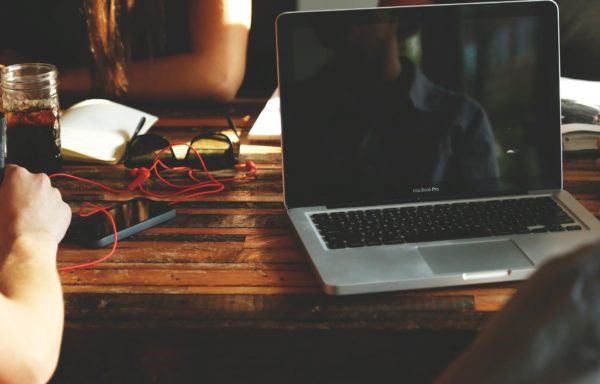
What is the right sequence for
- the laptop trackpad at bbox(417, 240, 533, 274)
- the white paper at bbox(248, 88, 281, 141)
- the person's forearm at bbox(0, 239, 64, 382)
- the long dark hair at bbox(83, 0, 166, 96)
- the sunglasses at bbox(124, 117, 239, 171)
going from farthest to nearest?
the long dark hair at bbox(83, 0, 166, 96) → the white paper at bbox(248, 88, 281, 141) → the sunglasses at bbox(124, 117, 239, 171) → the laptop trackpad at bbox(417, 240, 533, 274) → the person's forearm at bbox(0, 239, 64, 382)

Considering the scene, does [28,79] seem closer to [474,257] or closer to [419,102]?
[419,102]

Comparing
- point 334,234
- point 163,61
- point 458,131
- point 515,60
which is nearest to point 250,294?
point 334,234

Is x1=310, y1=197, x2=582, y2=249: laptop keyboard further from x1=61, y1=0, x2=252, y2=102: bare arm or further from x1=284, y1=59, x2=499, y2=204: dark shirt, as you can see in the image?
x1=61, y1=0, x2=252, y2=102: bare arm

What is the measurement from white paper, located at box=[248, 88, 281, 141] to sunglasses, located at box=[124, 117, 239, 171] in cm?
11

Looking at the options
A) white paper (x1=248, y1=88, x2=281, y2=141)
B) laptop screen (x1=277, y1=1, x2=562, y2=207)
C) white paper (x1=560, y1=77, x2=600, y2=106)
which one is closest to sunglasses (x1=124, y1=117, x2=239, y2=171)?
white paper (x1=248, y1=88, x2=281, y2=141)

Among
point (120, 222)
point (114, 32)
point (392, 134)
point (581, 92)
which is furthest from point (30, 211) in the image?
point (581, 92)

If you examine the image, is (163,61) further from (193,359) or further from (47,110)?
(193,359)

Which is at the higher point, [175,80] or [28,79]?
[28,79]

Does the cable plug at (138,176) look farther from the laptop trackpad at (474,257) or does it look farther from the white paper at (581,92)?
the white paper at (581,92)

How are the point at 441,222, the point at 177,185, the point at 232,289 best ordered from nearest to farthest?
the point at 232,289 < the point at 441,222 < the point at 177,185

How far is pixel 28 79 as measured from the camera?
1344 millimetres

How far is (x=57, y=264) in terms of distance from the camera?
3.46 ft

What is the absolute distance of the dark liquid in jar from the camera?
1.33 metres

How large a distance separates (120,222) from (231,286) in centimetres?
25
